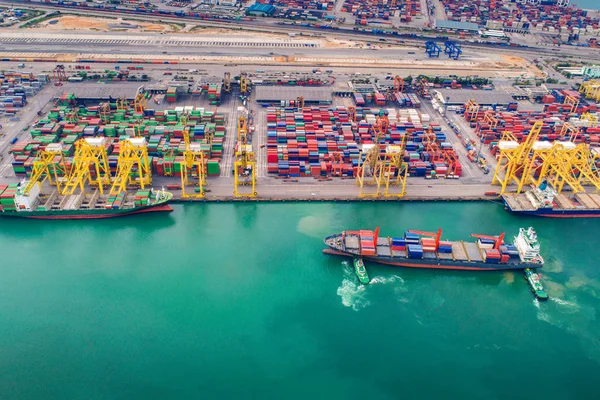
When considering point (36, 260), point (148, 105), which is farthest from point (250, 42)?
point (36, 260)

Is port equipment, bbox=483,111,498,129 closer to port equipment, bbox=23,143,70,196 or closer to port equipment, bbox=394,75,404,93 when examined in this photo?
port equipment, bbox=394,75,404,93

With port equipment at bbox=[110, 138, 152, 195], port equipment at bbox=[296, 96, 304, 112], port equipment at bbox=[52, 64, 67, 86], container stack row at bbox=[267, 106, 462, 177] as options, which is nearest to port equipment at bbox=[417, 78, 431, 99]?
container stack row at bbox=[267, 106, 462, 177]

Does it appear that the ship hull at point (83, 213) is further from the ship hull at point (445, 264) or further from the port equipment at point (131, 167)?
the ship hull at point (445, 264)

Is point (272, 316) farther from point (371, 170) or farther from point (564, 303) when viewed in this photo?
point (564, 303)

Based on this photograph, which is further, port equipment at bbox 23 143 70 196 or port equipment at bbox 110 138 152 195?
port equipment at bbox 110 138 152 195

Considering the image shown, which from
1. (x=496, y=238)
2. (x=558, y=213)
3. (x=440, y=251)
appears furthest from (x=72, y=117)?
(x=558, y=213)

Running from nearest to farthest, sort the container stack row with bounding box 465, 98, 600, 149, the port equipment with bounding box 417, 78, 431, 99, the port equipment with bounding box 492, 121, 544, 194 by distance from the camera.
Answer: the port equipment with bounding box 492, 121, 544, 194 < the container stack row with bounding box 465, 98, 600, 149 < the port equipment with bounding box 417, 78, 431, 99

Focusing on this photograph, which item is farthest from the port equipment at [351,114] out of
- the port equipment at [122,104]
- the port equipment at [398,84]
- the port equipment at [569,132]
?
the port equipment at [122,104]
